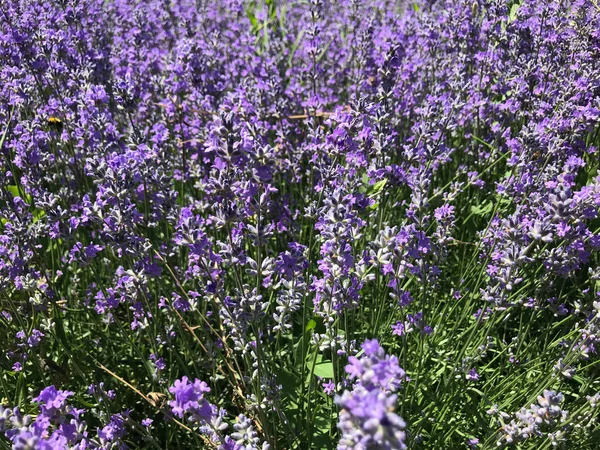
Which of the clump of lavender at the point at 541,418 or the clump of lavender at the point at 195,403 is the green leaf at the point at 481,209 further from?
the clump of lavender at the point at 195,403

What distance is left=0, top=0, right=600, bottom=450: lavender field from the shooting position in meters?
1.89

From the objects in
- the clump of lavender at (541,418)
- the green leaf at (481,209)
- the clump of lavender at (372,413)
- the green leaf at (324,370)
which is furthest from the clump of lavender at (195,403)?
the green leaf at (481,209)

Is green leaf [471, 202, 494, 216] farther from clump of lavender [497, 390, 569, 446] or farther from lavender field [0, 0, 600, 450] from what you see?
clump of lavender [497, 390, 569, 446]

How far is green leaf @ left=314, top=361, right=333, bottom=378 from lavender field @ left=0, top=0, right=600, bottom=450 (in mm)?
65

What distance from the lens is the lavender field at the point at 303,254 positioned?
1887 millimetres

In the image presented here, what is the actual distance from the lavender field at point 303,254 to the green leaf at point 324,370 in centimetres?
Result: 6

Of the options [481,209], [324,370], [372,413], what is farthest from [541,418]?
[481,209]

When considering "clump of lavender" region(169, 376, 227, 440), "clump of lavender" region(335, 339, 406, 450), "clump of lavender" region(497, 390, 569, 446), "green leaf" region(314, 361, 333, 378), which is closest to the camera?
"clump of lavender" region(335, 339, 406, 450)

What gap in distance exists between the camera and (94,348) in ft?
9.98

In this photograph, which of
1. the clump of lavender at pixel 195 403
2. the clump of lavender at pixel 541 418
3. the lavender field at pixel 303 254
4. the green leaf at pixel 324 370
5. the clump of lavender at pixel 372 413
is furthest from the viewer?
the green leaf at pixel 324 370

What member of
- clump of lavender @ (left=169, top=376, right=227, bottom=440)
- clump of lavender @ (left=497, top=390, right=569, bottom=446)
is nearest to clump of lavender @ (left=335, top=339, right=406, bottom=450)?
clump of lavender @ (left=169, top=376, right=227, bottom=440)

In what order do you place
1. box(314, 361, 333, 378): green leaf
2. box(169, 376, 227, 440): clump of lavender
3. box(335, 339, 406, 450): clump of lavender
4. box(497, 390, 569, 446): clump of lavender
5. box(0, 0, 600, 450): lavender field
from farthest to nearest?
box(314, 361, 333, 378): green leaf → box(0, 0, 600, 450): lavender field → box(497, 390, 569, 446): clump of lavender → box(169, 376, 227, 440): clump of lavender → box(335, 339, 406, 450): clump of lavender

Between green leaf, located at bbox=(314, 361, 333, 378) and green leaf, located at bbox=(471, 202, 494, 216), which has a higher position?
green leaf, located at bbox=(471, 202, 494, 216)

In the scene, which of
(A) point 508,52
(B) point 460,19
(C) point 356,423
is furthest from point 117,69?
(C) point 356,423
